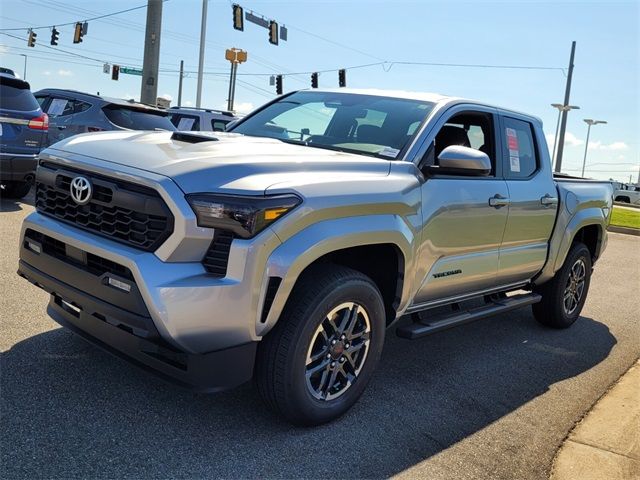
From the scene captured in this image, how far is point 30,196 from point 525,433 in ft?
30.2

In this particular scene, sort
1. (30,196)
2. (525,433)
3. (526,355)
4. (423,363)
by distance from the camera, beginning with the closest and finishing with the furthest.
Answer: (525,433), (423,363), (526,355), (30,196)

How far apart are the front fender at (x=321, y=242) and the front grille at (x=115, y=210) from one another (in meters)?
0.54

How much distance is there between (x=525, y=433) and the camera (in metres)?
3.68

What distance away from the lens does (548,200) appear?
520 centimetres

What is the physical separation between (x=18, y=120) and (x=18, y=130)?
13 centimetres

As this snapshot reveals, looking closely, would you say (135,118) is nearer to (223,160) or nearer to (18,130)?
(18,130)

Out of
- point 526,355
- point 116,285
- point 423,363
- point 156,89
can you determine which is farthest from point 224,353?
point 156,89

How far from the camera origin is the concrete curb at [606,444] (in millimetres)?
3334

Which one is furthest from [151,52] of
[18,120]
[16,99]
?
[18,120]

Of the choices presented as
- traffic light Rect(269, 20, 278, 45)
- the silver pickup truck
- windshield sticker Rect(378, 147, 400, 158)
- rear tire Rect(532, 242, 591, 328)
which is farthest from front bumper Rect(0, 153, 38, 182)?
traffic light Rect(269, 20, 278, 45)

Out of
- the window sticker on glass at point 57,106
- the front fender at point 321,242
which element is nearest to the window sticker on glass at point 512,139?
the front fender at point 321,242

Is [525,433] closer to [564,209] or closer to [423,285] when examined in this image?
[423,285]

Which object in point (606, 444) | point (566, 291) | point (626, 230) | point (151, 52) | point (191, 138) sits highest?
point (151, 52)

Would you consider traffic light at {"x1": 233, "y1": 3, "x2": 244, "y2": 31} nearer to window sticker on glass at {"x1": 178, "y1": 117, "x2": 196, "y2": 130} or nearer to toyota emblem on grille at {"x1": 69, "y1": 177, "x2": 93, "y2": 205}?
window sticker on glass at {"x1": 178, "y1": 117, "x2": 196, "y2": 130}
